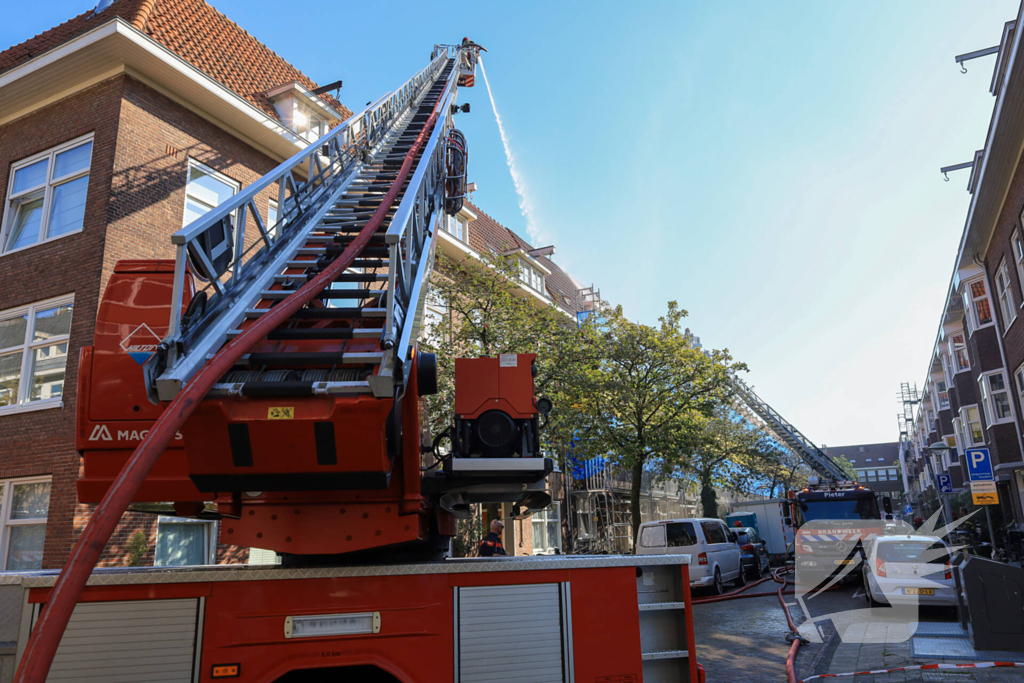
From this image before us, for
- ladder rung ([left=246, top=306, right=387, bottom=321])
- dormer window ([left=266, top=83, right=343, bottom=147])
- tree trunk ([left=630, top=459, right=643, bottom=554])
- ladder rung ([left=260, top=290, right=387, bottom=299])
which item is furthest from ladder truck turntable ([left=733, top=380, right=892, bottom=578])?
dormer window ([left=266, top=83, right=343, bottom=147])

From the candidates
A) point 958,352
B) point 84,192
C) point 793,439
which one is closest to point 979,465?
point 84,192

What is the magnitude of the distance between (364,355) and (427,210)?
4.75 m

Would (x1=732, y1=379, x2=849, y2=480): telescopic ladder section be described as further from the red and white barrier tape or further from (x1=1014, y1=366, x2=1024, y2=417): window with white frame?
the red and white barrier tape

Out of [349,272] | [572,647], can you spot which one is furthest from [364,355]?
[572,647]

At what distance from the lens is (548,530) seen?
2561 cm

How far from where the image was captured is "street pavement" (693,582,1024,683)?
7.45 metres

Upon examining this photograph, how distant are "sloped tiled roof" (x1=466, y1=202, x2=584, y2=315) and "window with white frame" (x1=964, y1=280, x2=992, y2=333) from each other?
1503 cm

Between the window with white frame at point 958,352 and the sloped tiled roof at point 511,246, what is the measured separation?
18262 millimetres

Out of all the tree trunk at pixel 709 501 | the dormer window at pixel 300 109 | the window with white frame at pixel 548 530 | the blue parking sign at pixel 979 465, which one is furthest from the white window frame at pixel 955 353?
the dormer window at pixel 300 109

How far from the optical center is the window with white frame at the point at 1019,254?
17.1 metres

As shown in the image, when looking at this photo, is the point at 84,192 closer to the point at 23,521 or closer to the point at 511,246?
the point at 23,521

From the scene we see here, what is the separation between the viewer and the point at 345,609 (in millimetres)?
4176

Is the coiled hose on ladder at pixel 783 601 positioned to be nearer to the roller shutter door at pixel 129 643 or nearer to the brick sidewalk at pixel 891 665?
the brick sidewalk at pixel 891 665

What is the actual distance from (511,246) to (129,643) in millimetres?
25733
